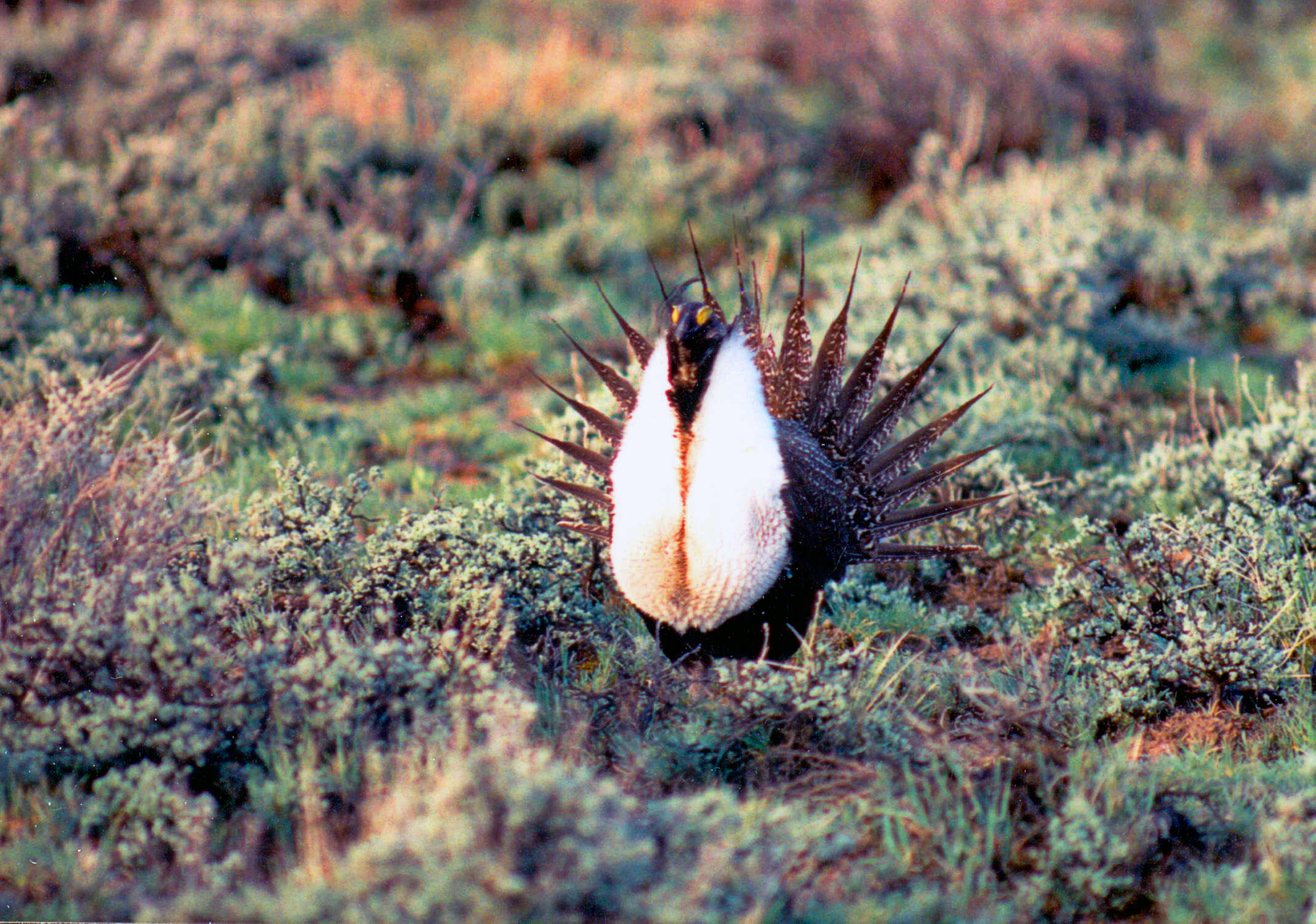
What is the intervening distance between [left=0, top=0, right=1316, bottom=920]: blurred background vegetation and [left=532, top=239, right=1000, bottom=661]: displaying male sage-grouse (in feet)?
0.59

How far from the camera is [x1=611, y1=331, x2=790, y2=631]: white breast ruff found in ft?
8.73

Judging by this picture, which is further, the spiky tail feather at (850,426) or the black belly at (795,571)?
the spiky tail feather at (850,426)

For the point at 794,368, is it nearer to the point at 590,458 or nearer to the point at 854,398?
the point at 854,398

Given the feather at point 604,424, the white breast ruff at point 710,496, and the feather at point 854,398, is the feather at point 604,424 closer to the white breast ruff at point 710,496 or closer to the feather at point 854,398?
the white breast ruff at point 710,496

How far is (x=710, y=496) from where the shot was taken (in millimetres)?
2656

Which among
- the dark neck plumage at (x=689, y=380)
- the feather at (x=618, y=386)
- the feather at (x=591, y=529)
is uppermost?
the dark neck plumage at (x=689, y=380)

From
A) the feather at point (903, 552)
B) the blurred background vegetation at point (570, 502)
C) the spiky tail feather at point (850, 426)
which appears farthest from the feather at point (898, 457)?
the blurred background vegetation at point (570, 502)

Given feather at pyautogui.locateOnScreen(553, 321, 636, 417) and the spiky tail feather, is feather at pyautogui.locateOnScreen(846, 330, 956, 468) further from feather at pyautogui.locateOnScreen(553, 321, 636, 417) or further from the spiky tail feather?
feather at pyautogui.locateOnScreen(553, 321, 636, 417)

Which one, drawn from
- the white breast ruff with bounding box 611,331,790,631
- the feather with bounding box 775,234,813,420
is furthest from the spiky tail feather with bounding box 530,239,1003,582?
the white breast ruff with bounding box 611,331,790,631

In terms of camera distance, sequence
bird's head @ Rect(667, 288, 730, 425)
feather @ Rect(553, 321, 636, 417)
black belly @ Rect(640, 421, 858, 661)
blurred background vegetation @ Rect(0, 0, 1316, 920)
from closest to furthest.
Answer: blurred background vegetation @ Rect(0, 0, 1316, 920), bird's head @ Rect(667, 288, 730, 425), black belly @ Rect(640, 421, 858, 661), feather @ Rect(553, 321, 636, 417)

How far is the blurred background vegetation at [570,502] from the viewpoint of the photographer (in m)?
2.26

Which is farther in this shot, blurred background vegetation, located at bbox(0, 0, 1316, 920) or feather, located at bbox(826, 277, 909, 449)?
feather, located at bbox(826, 277, 909, 449)

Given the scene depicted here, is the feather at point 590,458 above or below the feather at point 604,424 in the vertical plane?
below

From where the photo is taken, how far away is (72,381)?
170 inches
